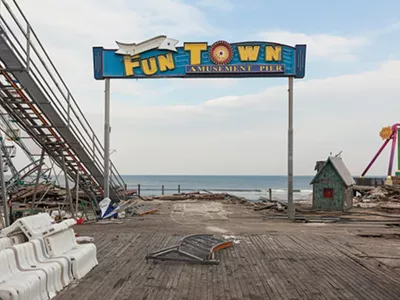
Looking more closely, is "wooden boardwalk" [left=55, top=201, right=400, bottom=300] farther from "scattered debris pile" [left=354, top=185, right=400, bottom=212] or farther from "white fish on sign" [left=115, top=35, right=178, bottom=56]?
"scattered debris pile" [left=354, top=185, right=400, bottom=212]

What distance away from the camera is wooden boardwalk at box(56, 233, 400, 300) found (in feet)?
21.3

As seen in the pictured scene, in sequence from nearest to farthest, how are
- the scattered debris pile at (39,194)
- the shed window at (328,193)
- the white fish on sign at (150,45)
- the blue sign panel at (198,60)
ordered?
the blue sign panel at (198,60) < the white fish on sign at (150,45) < the shed window at (328,193) < the scattered debris pile at (39,194)

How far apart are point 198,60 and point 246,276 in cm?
1140

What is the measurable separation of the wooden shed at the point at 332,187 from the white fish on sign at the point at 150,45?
10093mm

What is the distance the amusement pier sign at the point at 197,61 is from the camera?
54.9 feet

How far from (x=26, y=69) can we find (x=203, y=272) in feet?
26.7

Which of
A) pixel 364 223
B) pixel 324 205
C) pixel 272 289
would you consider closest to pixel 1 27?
pixel 272 289

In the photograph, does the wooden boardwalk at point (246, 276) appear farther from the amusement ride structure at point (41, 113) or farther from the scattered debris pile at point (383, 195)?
the scattered debris pile at point (383, 195)

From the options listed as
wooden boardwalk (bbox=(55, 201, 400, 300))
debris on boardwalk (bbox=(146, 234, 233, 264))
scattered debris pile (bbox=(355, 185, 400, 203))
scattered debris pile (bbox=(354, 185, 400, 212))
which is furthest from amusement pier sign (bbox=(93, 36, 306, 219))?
scattered debris pile (bbox=(355, 185, 400, 203))

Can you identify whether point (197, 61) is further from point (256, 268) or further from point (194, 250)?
point (256, 268)

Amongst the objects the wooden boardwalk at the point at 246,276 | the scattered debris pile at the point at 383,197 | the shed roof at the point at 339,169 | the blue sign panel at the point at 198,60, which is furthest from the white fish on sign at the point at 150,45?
the scattered debris pile at the point at 383,197

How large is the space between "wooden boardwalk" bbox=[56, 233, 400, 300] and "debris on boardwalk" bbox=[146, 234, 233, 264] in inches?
7.1

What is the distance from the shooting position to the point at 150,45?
1700 centimetres

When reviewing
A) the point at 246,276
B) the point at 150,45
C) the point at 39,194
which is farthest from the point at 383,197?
the point at 246,276
